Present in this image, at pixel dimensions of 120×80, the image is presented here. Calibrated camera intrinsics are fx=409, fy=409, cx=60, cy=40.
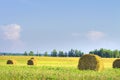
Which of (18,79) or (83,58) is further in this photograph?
(83,58)

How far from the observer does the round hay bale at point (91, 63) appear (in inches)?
1411

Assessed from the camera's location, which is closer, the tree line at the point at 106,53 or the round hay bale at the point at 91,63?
the round hay bale at the point at 91,63

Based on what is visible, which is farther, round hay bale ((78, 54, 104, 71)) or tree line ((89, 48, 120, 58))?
tree line ((89, 48, 120, 58))

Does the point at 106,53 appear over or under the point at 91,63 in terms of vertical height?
over

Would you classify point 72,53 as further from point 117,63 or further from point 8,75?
point 8,75

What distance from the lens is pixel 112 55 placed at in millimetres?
143625

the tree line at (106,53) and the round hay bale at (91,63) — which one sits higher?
the tree line at (106,53)

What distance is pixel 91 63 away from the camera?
120 feet

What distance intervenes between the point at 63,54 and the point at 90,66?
118 meters

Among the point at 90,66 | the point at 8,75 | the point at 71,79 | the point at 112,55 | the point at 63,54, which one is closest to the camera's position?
the point at 71,79

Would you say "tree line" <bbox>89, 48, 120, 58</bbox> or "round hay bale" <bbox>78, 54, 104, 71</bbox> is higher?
"tree line" <bbox>89, 48, 120, 58</bbox>

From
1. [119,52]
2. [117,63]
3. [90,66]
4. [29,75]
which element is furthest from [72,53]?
[29,75]

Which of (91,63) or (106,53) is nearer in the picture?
(91,63)

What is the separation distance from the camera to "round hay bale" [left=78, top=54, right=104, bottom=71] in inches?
1411
